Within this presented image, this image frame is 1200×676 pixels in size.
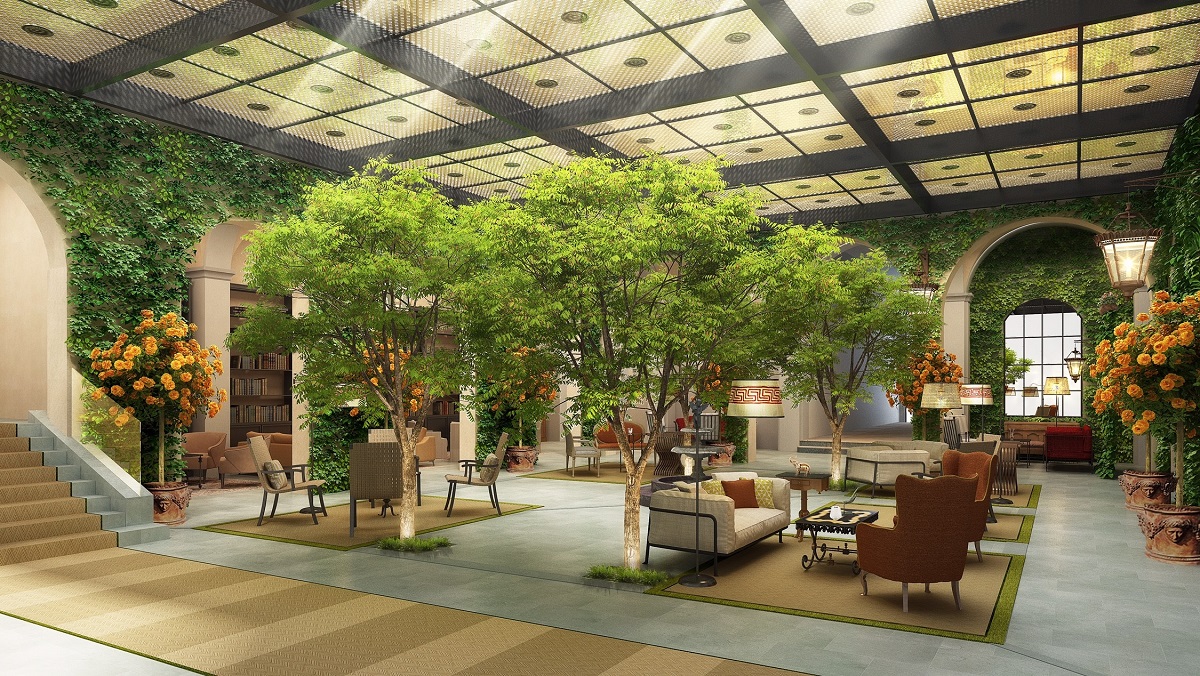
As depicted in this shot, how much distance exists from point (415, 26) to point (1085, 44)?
272 inches

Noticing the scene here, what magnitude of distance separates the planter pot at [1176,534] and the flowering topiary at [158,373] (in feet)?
32.0

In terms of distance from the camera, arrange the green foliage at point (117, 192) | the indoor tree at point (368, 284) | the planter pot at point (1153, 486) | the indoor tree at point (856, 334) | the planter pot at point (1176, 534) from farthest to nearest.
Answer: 1. the indoor tree at point (856, 334)
2. the green foliage at point (117, 192)
3. the planter pot at point (1153, 486)
4. the indoor tree at point (368, 284)
5. the planter pot at point (1176, 534)

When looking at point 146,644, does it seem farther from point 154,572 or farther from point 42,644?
point 154,572

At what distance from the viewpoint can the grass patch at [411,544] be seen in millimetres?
8070

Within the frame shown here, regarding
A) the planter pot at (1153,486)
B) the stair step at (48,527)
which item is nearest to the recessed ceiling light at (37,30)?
the stair step at (48,527)

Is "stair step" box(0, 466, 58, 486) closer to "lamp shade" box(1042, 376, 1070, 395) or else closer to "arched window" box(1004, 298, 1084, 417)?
"lamp shade" box(1042, 376, 1070, 395)

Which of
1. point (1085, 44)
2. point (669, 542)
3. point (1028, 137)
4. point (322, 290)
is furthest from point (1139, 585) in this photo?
point (322, 290)

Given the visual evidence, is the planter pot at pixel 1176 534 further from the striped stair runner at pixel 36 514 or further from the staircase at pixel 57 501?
the striped stair runner at pixel 36 514

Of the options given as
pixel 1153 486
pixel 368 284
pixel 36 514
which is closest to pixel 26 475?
pixel 36 514

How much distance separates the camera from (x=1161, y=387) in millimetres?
7023

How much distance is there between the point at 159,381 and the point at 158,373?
9cm

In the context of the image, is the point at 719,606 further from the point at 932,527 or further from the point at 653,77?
the point at 653,77

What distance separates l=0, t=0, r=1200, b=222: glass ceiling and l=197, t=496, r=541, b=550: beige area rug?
5017 mm

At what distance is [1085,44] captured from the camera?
8.45 metres
